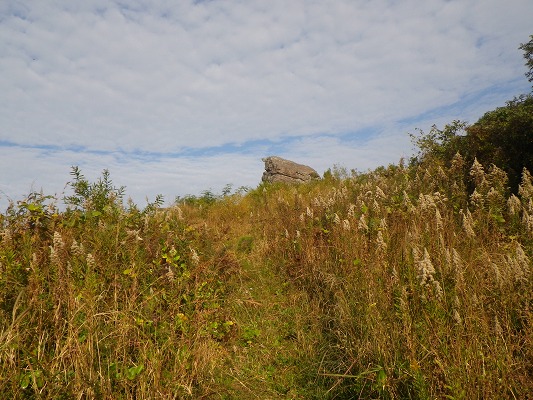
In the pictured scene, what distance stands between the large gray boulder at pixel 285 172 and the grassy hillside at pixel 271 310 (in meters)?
11.3

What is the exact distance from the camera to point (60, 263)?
10.4 ft

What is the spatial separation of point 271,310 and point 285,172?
12.9 meters

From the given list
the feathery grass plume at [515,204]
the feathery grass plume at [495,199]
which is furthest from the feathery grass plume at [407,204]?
the feathery grass plume at [515,204]

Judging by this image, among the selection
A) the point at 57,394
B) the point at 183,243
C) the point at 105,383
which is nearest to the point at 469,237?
the point at 183,243

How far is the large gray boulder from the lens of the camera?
16.7 metres

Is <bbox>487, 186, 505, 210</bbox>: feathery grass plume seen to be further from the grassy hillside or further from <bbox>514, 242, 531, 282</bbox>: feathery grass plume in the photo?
<bbox>514, 242, 531, 282</bbox>: feathery grass plume

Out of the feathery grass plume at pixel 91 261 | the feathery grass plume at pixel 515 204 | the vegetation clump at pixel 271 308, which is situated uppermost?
the feathery grass plume at pixel 515 204

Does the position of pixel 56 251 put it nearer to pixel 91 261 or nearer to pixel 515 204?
pixel 91 261

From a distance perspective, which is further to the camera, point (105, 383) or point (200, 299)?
point (200, 299)

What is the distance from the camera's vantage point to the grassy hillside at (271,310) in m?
2.33

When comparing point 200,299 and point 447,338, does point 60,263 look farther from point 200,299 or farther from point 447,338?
point 447,338

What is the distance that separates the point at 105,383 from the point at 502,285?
132 inches

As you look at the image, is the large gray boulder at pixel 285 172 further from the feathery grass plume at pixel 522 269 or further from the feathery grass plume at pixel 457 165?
the feathery grass plume at pixel 522 269

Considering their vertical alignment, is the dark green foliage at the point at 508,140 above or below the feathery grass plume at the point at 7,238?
above
